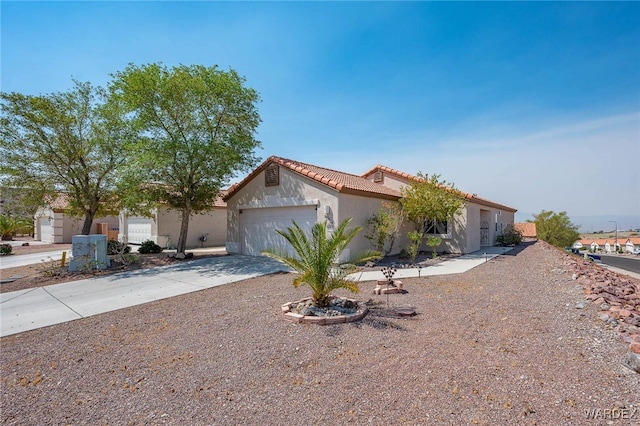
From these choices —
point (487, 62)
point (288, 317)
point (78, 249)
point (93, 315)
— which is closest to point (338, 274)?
point (288, 317)

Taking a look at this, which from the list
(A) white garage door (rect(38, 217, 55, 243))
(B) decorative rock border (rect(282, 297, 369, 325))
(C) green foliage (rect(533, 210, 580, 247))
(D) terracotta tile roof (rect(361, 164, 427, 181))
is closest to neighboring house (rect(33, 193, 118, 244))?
(A) white garage door (rect(38, 217, 55, 243))

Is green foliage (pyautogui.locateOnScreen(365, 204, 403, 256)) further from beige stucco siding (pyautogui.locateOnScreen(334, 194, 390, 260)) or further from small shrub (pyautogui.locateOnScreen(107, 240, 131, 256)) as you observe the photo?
small shrub (pyautogui.locateOnScreen(107, 240, 131, 256))

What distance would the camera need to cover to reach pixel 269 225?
50.3 feet

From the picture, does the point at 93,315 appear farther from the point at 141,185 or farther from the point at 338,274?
the point at 141,185

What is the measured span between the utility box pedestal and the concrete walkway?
155 centimetres

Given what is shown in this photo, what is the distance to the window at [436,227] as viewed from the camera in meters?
→ 16.9

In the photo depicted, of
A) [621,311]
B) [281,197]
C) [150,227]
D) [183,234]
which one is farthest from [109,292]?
[150,227]

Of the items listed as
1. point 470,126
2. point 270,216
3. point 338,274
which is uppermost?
point 470,126

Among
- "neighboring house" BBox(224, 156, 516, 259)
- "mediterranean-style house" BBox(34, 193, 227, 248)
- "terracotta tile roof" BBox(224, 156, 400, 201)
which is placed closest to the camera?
"terracotta tile roof" BBox(224, 156, 400, 201)

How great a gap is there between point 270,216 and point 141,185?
19.0 ft

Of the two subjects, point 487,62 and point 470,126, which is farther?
point 470,126

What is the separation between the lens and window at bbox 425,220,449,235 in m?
16.9

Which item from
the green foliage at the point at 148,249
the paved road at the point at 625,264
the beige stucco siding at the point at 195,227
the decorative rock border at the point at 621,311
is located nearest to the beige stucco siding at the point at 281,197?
the beige stucco siding at the point at 195,227

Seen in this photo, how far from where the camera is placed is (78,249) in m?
12.0
